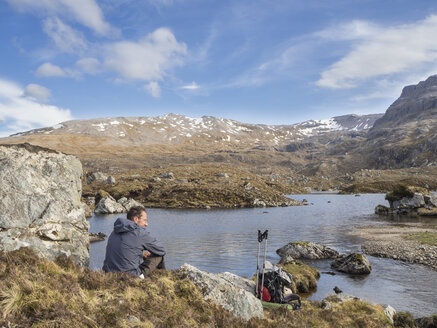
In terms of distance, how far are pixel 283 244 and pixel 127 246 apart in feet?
111

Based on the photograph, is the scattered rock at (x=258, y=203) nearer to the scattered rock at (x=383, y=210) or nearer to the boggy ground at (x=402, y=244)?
the scattered rock at (x=383, y=210)

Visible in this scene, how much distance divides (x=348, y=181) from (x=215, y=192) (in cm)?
12477

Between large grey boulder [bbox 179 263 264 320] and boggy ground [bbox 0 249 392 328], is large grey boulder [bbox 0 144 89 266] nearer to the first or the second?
boggy ground [bbox 0 249 392 328]

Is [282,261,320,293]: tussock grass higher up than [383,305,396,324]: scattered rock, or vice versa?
[383,305,396,324]: scattered rock

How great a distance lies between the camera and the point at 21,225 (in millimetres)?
12789

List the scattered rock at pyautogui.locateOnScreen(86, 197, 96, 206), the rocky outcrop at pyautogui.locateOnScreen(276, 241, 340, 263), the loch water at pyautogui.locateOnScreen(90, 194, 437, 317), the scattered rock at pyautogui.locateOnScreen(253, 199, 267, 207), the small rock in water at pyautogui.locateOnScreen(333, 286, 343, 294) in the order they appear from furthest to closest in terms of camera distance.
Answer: the scattered rock at pyautogui.locateOnScreen(253, 199, 267, 207) < the scattered rock at pyautogui.locateOnScreen(86, 197, 96, 206) < the rocky outcrop at pyautogui.locateOnScreen(276, 241, 340, 263) < the small rock in water at pyautogui.locateOnScreen(333, 286, 343, 294) < the loch water at pyautogui.locateOnScreen(90, 194, 437, 317)

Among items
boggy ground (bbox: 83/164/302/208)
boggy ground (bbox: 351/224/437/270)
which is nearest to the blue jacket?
boggy ground (bbox: 351/224/437/270)

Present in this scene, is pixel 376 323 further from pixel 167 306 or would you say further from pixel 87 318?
pixel 87 318

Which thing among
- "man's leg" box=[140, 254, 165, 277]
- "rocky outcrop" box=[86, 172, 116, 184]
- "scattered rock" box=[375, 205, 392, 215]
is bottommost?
"scattered rock" box=[375, 205, 392, 215]

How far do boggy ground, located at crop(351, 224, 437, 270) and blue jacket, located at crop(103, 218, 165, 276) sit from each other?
95.4 feet

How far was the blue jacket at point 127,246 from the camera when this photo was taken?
10.3 metres

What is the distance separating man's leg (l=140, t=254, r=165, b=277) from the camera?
10.8 m

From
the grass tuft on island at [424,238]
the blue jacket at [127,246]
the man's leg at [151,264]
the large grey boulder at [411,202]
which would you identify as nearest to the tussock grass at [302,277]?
the man's leg at [151,264]

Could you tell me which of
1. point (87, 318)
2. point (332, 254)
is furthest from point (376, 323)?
point (332, 254)
